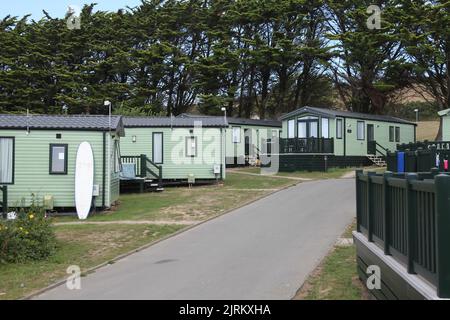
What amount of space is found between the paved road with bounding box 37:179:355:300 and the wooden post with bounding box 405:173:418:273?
8.04ft

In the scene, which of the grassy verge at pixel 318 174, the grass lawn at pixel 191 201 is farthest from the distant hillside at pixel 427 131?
the grass lawn at pixel 191 201

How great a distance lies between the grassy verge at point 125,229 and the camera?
9.62 meters

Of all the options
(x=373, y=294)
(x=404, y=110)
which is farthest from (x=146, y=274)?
(x=404, y=110)

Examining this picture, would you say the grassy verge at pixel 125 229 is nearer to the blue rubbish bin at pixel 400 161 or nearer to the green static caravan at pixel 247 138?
the blue rubbish bin at pixel 400 161

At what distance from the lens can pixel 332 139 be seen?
3309cm

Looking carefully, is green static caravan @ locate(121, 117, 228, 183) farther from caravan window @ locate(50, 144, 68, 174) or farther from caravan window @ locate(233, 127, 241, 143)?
caravan window @ locate(233, 127, 241, 143)

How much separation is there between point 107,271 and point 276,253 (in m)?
3.11

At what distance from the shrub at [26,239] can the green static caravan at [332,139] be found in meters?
22.2

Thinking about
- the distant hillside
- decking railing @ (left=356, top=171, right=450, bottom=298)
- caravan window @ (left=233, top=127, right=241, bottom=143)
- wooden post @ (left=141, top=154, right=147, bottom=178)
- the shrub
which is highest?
the distant hillside

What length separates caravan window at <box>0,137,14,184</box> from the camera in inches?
742

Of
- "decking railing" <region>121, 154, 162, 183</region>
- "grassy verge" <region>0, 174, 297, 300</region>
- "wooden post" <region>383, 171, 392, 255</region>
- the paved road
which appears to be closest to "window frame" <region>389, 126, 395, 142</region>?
"grassy verge" <region>0, 174, 297, 300</region>

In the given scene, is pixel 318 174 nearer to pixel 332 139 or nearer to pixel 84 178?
pixel 332 139

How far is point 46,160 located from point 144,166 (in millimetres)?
6920
